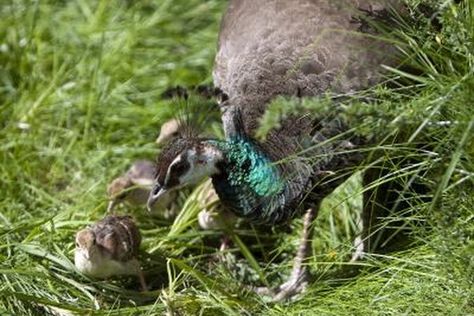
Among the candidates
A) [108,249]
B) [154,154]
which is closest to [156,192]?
[108,249]

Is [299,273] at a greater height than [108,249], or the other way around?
[108,249]

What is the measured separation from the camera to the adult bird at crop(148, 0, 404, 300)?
376cm

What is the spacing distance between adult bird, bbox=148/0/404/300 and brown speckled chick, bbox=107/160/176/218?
0.53 meters

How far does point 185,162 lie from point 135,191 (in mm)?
707

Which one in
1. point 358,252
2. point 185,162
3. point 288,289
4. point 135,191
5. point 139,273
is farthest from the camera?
point 135,191

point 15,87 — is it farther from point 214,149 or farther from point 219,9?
point 214,149

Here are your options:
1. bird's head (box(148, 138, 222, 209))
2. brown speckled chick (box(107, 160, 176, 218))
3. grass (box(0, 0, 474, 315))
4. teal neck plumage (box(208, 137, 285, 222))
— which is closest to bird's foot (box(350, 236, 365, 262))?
grass (box(0, 0, 474, 315))

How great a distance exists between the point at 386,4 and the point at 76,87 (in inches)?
66.6

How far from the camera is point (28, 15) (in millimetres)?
5402

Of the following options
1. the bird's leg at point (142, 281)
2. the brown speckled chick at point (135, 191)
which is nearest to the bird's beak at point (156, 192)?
the bird's leg at point (142, 281)

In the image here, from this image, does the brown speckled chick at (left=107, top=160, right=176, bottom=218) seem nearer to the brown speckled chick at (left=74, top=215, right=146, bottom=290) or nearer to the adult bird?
the brown speckled chick at (left=74, top=215, right=146, bottom=290)

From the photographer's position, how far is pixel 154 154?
16.0 feet

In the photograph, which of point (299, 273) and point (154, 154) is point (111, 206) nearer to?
point (154, 154)

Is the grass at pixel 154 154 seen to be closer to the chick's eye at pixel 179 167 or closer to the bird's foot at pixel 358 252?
the bird's foot at pixel 358 252
